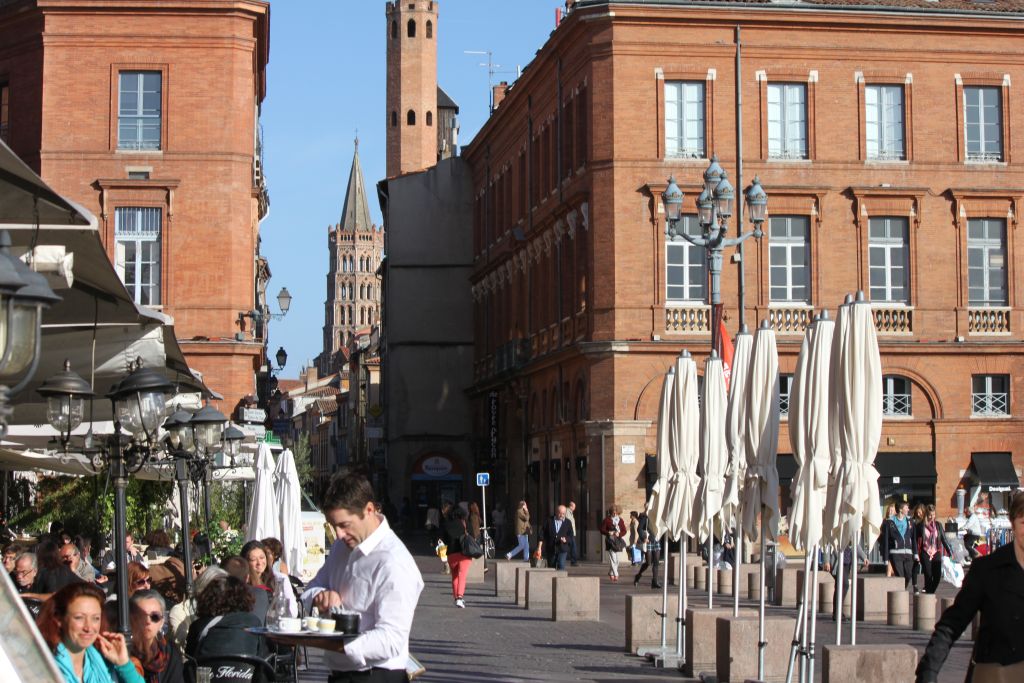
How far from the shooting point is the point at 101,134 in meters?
45.7

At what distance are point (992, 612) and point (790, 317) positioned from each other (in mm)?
37660

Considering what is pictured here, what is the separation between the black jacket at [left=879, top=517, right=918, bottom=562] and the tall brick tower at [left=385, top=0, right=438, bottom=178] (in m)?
60.6

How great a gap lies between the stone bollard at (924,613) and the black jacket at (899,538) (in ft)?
17.5

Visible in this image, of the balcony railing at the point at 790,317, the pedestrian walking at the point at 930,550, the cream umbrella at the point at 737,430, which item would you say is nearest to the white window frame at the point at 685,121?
the balcony railing at the point at 790,317

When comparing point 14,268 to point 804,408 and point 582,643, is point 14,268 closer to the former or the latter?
point 804,408

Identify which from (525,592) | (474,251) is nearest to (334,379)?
(474,251)

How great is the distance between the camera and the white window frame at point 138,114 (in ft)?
150

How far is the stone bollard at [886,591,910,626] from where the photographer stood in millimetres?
24469

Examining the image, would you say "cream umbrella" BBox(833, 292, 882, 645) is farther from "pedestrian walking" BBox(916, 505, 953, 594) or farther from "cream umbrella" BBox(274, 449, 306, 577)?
"pedestrian walking" BBox(916, 505, 953, 594)

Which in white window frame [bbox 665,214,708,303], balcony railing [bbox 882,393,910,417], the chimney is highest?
the chimney

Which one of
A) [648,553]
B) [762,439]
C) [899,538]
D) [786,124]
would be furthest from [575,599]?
[786,124]

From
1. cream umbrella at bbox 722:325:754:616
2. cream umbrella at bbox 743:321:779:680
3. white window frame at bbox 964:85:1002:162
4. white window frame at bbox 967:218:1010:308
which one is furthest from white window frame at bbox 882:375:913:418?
cream umbrella at bbox 743:321:779:680

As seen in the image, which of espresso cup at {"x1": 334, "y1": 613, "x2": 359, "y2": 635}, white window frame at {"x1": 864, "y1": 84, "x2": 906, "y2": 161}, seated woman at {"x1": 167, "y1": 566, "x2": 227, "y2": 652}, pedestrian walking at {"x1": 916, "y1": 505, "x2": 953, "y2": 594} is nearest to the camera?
espresso cup at {"x1": 334, "y1": 613, "x2": 359, "y2": 635}

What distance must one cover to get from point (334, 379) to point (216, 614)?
178 metres
